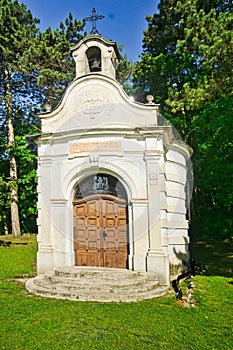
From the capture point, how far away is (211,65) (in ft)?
38.6

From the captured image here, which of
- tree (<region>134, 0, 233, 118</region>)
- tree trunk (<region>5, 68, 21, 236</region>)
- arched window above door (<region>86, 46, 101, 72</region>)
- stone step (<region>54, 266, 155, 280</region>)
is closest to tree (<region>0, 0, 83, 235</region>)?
tree trunk (<region>5, 68, 21, 236</region>)

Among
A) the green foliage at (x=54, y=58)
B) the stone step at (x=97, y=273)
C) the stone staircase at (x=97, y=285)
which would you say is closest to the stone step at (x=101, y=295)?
the stone staircase at (x=97, y=285)

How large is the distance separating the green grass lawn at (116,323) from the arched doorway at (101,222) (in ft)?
6.34

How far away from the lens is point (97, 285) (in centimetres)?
698

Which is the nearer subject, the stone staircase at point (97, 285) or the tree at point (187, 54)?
the stone staircase at point (97, 285)

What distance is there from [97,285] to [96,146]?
374cm

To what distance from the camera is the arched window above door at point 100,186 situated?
344 inches

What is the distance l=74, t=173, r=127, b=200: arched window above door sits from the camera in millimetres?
8727

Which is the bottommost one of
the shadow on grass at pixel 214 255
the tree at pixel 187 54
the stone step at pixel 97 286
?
the shadow on grass at pixel 214 255

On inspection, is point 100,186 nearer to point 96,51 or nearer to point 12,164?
point 96,51

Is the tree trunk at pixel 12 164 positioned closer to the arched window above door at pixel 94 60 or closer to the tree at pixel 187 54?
the tree at pixel 187 54

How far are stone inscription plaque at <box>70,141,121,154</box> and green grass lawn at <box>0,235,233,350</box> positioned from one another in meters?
4.01

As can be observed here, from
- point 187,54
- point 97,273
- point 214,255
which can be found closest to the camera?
point 97,273

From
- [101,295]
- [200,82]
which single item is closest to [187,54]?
[200,82]
